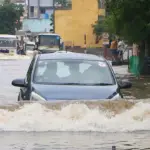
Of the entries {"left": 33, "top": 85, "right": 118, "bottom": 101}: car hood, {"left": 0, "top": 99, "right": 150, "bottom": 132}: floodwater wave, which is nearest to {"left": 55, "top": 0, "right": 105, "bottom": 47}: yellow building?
{"left": 33, "top": 85, "right": 118, "bottom": 101}: car hood

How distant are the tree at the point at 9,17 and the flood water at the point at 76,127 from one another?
98.8 meters

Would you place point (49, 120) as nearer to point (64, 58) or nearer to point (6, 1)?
point (64, 58)

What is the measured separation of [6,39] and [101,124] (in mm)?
55244

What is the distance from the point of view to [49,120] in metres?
10.2

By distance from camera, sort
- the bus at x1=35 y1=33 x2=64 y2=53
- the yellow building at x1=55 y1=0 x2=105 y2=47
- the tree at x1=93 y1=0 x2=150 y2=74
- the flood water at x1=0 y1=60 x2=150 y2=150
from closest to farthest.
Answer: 1. the flood water at x1=0 y1=60 x2=150 y2=150
2. the tree at x1=93 y1=0 x2=150 y2=74
3. the bus at x1=35 y1=33 x2=64 y2=53
4. the yellow building at x1=55 y1=0 x2=105 y2=47

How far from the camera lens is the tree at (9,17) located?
109 m

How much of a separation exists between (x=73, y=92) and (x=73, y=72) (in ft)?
3.68

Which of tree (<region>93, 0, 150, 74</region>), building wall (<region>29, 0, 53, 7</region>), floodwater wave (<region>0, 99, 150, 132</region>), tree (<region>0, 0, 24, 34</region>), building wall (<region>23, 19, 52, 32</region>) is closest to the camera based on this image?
floodwater wave (<region>0, 99, 150, 132</region>)

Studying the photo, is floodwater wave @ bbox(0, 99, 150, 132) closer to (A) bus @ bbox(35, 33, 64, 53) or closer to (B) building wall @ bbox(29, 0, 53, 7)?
(A) bus @ bbox(35, 33, 64, 53)

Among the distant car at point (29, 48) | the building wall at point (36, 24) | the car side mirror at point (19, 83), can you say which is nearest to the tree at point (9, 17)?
the building wall at point (36, 24)

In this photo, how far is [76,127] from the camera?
10016 millimetres

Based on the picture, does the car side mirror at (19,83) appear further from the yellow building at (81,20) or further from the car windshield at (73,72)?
the yellow building at (81,20)

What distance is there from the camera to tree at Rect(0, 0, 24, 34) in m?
109

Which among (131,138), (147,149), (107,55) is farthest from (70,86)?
(107,55)
